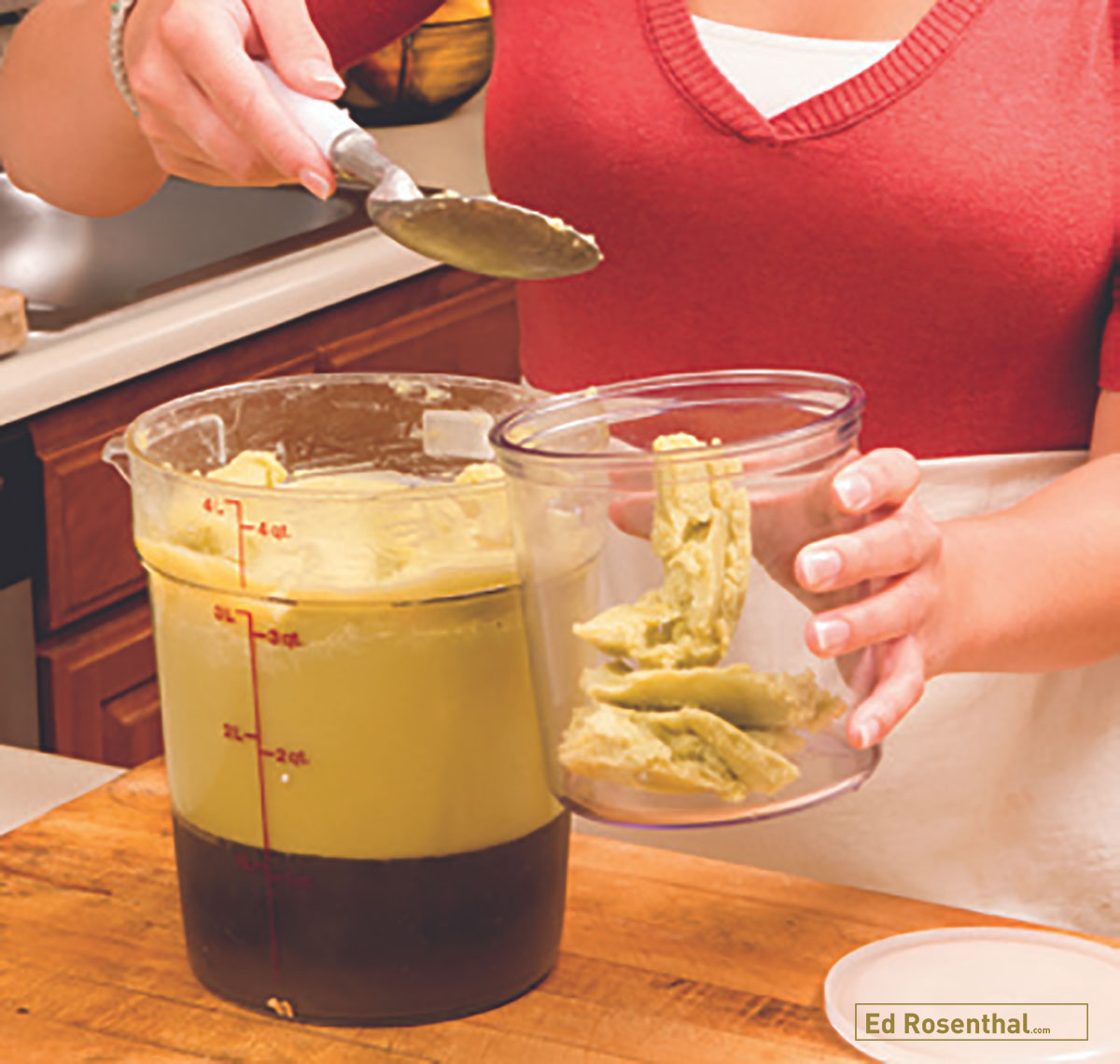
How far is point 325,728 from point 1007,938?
0.30 meters

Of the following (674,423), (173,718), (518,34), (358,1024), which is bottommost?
(358,1024)

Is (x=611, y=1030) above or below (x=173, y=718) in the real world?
below

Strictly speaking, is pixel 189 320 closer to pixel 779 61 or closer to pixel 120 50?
pixel 120 50

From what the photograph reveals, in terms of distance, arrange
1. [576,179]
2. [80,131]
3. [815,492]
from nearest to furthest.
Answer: [815,492] → [576,179] → [80,131]

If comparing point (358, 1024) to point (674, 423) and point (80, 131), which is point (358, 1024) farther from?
point (80, 131)

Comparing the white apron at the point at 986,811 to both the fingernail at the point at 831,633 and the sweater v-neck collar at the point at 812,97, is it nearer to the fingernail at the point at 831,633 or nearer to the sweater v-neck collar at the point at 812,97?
the sweater v-neck collar at the point at 812,97

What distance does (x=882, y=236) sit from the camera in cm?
92

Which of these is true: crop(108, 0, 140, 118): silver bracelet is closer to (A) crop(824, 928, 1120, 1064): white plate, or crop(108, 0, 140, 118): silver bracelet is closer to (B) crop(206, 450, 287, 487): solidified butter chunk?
(B) crop(206, 450, 287, 487): solidified butter chunk

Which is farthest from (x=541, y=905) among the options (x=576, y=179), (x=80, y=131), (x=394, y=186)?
(x=80, y=131)

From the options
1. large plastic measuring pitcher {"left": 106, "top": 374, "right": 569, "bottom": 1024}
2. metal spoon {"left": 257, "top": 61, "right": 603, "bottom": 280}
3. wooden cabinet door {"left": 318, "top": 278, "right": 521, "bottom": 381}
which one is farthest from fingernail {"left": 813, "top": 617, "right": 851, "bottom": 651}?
wooden cabinet door {"left": 318, "top": 278, "right": 521, "bottom": 381}

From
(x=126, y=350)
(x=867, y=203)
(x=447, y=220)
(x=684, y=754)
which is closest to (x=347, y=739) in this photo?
(x=684, y=754)

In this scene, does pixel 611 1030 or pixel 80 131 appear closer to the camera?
pixel 611 1030

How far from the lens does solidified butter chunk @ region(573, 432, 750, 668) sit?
59cm

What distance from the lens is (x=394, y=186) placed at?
31.1 inches
